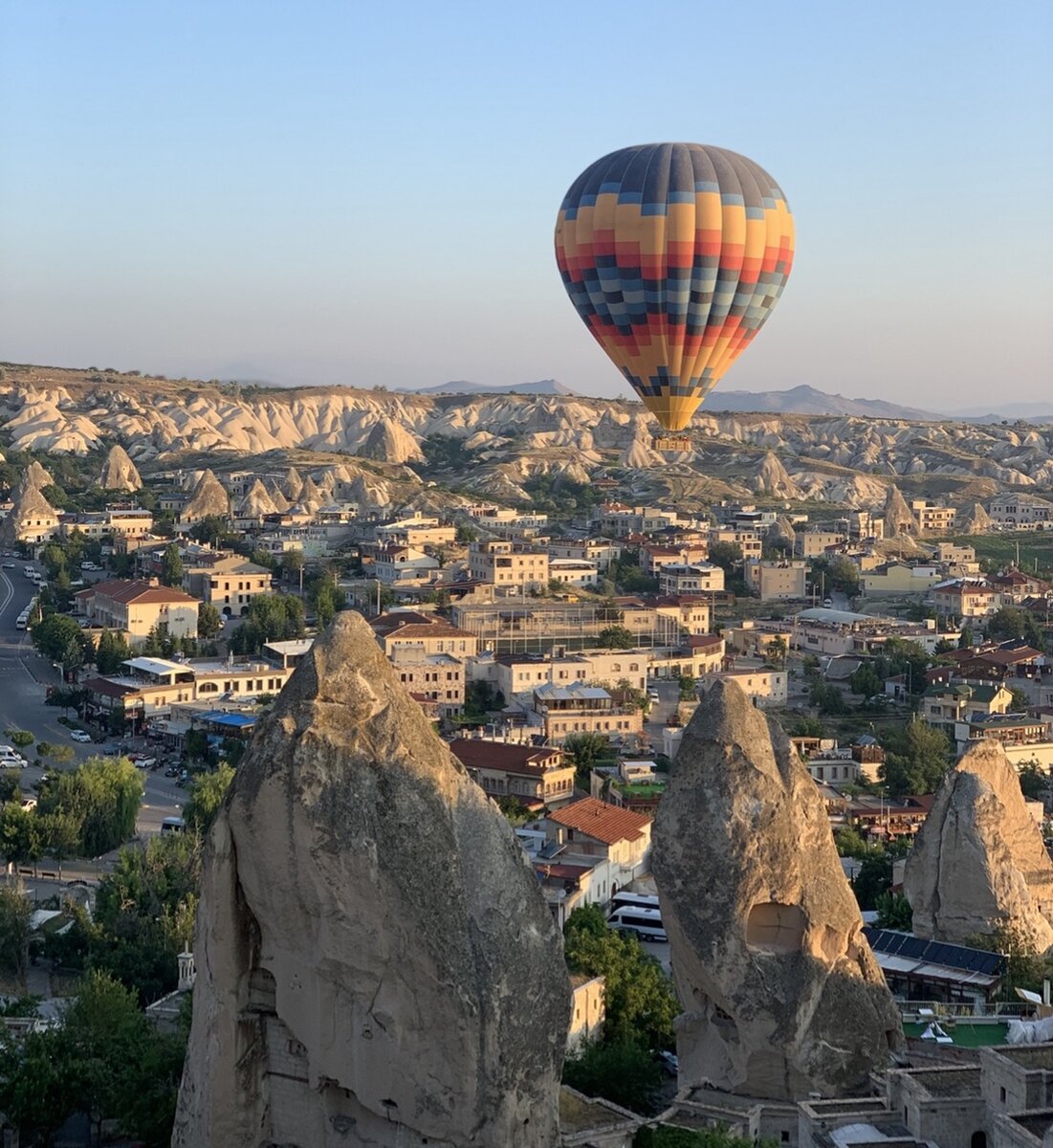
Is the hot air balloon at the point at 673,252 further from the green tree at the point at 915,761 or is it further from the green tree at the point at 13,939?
the green tree at the point at 13,939

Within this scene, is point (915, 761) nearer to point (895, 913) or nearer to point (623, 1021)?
point (895, 913)

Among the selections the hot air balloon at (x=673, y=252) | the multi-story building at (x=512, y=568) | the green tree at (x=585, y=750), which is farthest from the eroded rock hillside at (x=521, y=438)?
the hot air balloon at (x=673, y=252)

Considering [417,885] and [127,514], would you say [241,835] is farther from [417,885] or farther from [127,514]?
[127,514]

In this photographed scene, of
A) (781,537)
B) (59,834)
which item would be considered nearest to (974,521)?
(781,537)

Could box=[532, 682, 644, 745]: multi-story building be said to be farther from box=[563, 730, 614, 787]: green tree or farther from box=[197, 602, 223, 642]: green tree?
box=[197, 602, 223, 642]: green tree

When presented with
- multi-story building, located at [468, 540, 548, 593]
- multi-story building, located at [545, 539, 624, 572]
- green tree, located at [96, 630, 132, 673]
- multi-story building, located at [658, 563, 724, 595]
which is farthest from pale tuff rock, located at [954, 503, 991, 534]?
green tree, located at [96, 630, 132, 673]

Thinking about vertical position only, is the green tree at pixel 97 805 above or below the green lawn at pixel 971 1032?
below
